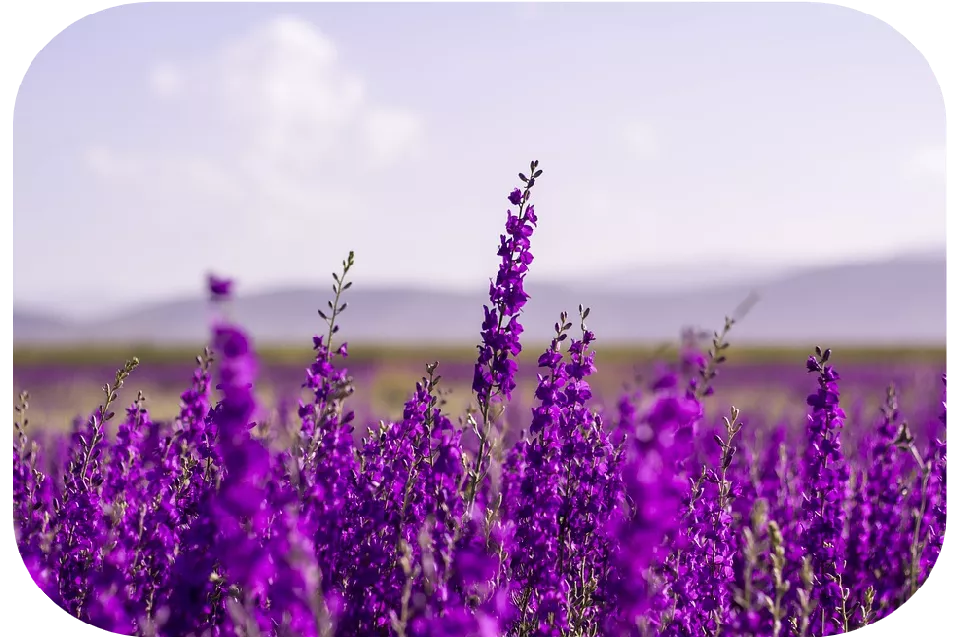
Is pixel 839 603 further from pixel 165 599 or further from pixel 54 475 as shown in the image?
pixel 54 475

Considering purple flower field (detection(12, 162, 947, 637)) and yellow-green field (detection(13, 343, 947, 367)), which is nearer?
purple flower field (detection(12, 162, 947, 637))

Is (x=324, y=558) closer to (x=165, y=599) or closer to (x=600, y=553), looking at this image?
(x=165, y=599)

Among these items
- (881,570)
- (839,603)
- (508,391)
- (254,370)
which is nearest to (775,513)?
(881,570)

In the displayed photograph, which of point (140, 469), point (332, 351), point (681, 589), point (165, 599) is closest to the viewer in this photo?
point (165, 599)

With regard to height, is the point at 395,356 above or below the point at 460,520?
above

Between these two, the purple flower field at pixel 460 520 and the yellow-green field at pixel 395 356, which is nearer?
the purple flower field at pixel 460 520

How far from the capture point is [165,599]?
3045mm

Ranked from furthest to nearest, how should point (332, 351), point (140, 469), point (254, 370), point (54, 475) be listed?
point (54, 475) → point (140, 469) → point (332, 351) → point (254, 370)

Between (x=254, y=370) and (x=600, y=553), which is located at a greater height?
(x=254, y=370)

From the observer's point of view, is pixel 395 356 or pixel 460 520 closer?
pixel 460 520

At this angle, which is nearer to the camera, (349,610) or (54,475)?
(349,610)
